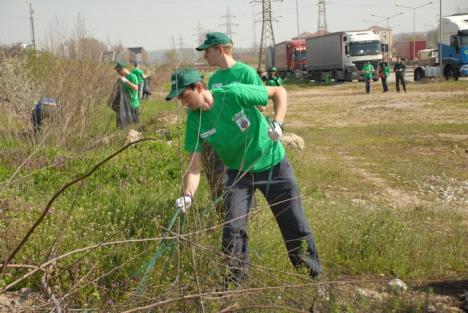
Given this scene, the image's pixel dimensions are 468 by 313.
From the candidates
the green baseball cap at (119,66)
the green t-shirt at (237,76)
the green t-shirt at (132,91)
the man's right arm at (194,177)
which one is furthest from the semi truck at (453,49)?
the man's right arm at (194,177)

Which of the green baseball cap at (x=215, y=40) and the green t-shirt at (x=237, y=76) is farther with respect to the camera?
the green t-shirt at (x=237, y=76)

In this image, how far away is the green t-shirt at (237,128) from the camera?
149 inches

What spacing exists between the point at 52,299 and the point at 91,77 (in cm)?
748

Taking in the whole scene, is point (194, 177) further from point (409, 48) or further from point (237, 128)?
point (409, 48)

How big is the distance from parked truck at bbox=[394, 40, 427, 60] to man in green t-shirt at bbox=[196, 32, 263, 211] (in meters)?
60.9

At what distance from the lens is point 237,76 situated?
462 cm

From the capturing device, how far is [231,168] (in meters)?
3.94

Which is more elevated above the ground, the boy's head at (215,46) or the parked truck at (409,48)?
the parked truck at (409,48)

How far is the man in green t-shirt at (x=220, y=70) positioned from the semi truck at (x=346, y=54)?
31.8m

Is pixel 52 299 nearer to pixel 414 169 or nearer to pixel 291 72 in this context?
pixel 414 169

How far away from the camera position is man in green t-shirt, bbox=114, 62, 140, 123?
1108 cm

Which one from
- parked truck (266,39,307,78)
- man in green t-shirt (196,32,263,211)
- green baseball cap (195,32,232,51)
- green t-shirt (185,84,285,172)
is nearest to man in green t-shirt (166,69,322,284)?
green t-shirt (185,84,285,172)

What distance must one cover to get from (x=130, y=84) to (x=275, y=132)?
25.9ft

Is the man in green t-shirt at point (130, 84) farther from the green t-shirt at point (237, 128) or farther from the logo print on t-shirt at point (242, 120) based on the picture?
the logo print on t-shirt at point (242, 120)
